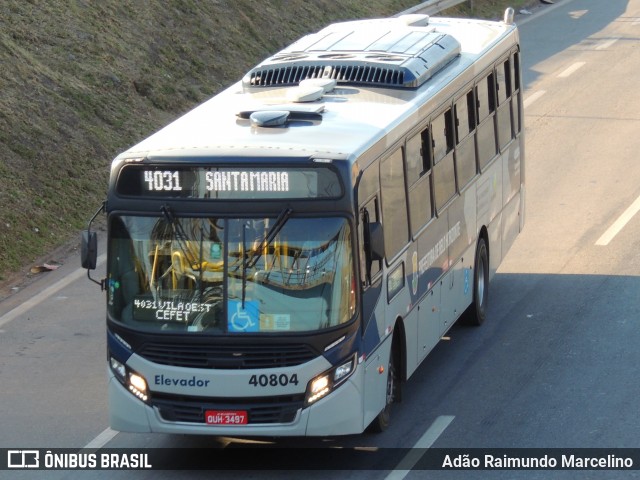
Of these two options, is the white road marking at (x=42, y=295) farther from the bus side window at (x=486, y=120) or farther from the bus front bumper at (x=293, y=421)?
the bus side window at (x=486, y=120)

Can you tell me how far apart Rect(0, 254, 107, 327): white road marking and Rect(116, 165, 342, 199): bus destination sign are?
5.56 m

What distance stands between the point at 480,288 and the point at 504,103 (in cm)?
243

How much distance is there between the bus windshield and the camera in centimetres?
1026

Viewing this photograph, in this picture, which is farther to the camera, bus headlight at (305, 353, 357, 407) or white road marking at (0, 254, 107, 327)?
white road marking at (0, 254, 107, 327)

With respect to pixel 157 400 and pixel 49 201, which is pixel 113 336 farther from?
pixel 49 201

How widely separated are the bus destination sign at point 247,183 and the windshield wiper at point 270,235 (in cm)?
15

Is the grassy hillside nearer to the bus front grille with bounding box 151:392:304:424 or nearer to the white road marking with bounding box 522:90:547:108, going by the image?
the white road marking with bounding box 522:90:547:108

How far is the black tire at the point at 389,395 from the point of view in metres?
11.6

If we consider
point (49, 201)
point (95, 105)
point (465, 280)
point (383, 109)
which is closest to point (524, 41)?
point (95, 105)

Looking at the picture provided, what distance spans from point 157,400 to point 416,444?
2320mm

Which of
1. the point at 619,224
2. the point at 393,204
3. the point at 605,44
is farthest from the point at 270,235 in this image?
the point at 605,44

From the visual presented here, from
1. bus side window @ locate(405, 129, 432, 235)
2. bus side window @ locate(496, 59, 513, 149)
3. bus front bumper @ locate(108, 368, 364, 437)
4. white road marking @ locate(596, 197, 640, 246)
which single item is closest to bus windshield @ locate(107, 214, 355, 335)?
bus front bumper @ locate(108, 368, 364, 437)

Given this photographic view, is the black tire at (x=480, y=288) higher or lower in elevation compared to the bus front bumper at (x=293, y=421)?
lower

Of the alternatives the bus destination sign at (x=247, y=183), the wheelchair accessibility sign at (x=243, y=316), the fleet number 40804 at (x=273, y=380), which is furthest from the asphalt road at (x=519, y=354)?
the bus destination sign at (x=247, y=183)
